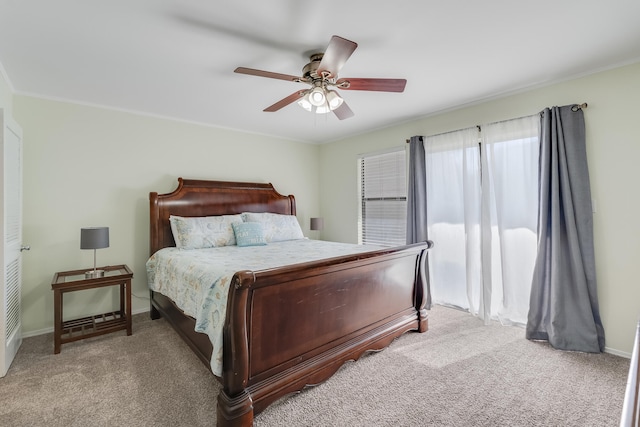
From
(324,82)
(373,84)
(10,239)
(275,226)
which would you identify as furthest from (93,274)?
(373,84)

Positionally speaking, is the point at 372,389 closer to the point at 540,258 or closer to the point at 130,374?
the point at 130,374

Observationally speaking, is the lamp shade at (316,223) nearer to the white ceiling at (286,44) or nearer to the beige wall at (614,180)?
the white ceiling at (286,44)

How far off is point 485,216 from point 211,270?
2.83 m

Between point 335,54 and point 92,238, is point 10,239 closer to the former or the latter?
point 92,238

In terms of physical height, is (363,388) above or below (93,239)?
below

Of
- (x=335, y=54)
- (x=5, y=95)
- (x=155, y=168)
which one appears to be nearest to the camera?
(x=335, y=54)

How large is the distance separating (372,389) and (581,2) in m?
2.71

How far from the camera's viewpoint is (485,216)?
3203 mm

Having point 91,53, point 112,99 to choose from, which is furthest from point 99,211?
point 91,53

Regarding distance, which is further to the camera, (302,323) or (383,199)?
(383,199)

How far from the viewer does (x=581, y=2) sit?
168 centimetres

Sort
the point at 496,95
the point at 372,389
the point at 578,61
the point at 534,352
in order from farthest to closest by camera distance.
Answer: the point at 496,95 < the point at 534,352 < the point at 578,61 < the point at 372,389

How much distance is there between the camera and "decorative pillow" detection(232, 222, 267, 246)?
3514mm

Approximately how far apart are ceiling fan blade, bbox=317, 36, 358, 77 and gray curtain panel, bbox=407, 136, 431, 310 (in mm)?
2074
